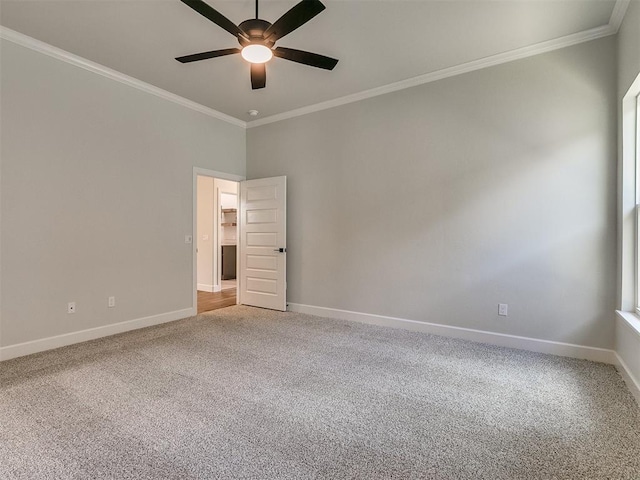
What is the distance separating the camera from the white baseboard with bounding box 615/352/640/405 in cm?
225

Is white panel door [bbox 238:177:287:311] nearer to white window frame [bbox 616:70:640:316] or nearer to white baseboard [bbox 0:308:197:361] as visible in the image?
white baseboard [bbox 0:308:197:361]

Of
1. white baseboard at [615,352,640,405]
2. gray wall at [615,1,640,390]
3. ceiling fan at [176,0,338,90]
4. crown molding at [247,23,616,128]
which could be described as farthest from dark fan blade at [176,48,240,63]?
white baseboard at [615,352,640,405]

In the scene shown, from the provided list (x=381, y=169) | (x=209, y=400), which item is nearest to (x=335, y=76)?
(x=381, y=169)

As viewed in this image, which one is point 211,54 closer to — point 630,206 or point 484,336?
point 630,206

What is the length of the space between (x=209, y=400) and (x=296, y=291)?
2.70 m

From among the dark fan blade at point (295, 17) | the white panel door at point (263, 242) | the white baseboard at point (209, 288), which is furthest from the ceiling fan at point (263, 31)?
the white baseboard at point (209, 288)

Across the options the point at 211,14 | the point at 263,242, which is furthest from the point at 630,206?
the point at 263,242

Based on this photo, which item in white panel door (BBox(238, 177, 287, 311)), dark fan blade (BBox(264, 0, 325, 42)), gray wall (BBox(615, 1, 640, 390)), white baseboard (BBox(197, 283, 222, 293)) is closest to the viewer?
dark fan blade (BBox(264, 0, 325, 42))

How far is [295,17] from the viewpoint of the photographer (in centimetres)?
205

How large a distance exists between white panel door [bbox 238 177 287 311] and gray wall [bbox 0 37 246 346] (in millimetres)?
955

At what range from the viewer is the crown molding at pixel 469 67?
295 centimetres

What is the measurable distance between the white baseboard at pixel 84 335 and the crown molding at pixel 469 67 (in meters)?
3.35

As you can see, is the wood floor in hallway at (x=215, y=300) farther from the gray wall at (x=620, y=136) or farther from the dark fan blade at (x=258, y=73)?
the gray wall at (x=620, y=136)

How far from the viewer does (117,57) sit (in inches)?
133
